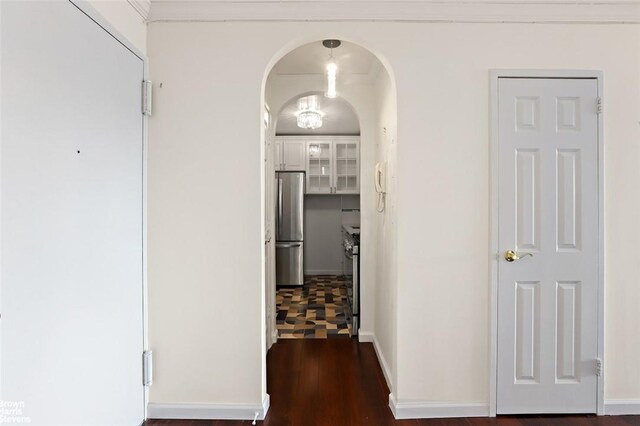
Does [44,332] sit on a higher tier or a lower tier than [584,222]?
lower

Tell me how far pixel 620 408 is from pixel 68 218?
315 cm

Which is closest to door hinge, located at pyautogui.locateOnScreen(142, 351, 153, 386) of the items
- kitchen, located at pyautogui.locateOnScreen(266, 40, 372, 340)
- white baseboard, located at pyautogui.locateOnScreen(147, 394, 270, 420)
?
white baseboard, located at pyautogui.locateOnScreen(147, 394, 270, 420)

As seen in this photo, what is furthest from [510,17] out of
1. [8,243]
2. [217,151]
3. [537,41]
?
[8,243]

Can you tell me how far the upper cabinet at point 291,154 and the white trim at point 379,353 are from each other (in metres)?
3.41

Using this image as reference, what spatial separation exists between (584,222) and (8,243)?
2.79m

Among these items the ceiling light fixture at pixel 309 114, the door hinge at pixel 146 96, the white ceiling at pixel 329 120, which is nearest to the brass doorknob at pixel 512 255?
the door hinge at pixel 146 96

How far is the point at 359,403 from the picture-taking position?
7.50 feet

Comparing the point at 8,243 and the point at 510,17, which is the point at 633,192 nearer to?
the point at 510,17

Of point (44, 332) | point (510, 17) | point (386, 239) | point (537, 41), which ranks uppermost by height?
point (510, 17)

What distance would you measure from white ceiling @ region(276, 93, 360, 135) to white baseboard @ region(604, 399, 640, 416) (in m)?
3.37

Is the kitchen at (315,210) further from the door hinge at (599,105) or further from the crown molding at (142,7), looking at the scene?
the door hinge at (599,105)

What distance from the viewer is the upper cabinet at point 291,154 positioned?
237 inches

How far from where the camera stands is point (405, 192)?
213cm

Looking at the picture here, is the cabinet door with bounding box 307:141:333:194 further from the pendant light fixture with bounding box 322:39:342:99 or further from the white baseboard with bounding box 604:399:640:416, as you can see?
the white baseboard with bounding box 604:399:640:416
